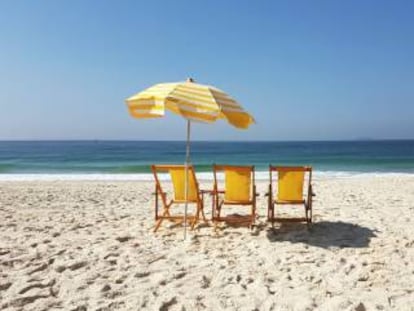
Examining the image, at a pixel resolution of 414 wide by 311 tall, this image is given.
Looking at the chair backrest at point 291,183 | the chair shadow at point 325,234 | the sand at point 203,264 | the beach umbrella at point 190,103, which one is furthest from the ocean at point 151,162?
the beach umbrella at point 190,103

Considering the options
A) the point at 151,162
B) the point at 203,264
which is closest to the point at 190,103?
the point at 203,264

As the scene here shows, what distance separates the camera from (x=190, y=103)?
4.82m

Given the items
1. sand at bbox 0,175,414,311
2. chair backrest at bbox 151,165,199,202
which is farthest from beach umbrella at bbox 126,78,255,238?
sand at bbox 0,175,414,311

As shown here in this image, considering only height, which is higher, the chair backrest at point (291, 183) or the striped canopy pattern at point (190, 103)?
the striped canopy pattern at point (190, 103)

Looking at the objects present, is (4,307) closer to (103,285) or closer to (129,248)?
(103,285)

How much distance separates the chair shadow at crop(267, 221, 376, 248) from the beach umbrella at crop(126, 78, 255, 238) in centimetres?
139

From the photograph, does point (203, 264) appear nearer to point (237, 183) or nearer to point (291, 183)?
point (237, 183)

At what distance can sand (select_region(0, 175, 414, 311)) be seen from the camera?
3475 mm

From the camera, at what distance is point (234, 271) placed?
165 inches

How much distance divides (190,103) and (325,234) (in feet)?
8.80

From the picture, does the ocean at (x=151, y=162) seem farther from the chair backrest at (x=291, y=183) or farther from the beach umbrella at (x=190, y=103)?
the beach umbrella at (x=190, y=103)

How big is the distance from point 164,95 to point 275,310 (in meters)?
2.70

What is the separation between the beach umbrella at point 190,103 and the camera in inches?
189

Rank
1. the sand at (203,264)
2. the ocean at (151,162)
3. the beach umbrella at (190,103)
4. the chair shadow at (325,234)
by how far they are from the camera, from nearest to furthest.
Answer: the sand at (203,264), the beach umbrella at (190,103), the chair shadow at (325,234), the ocean at (151,162)
